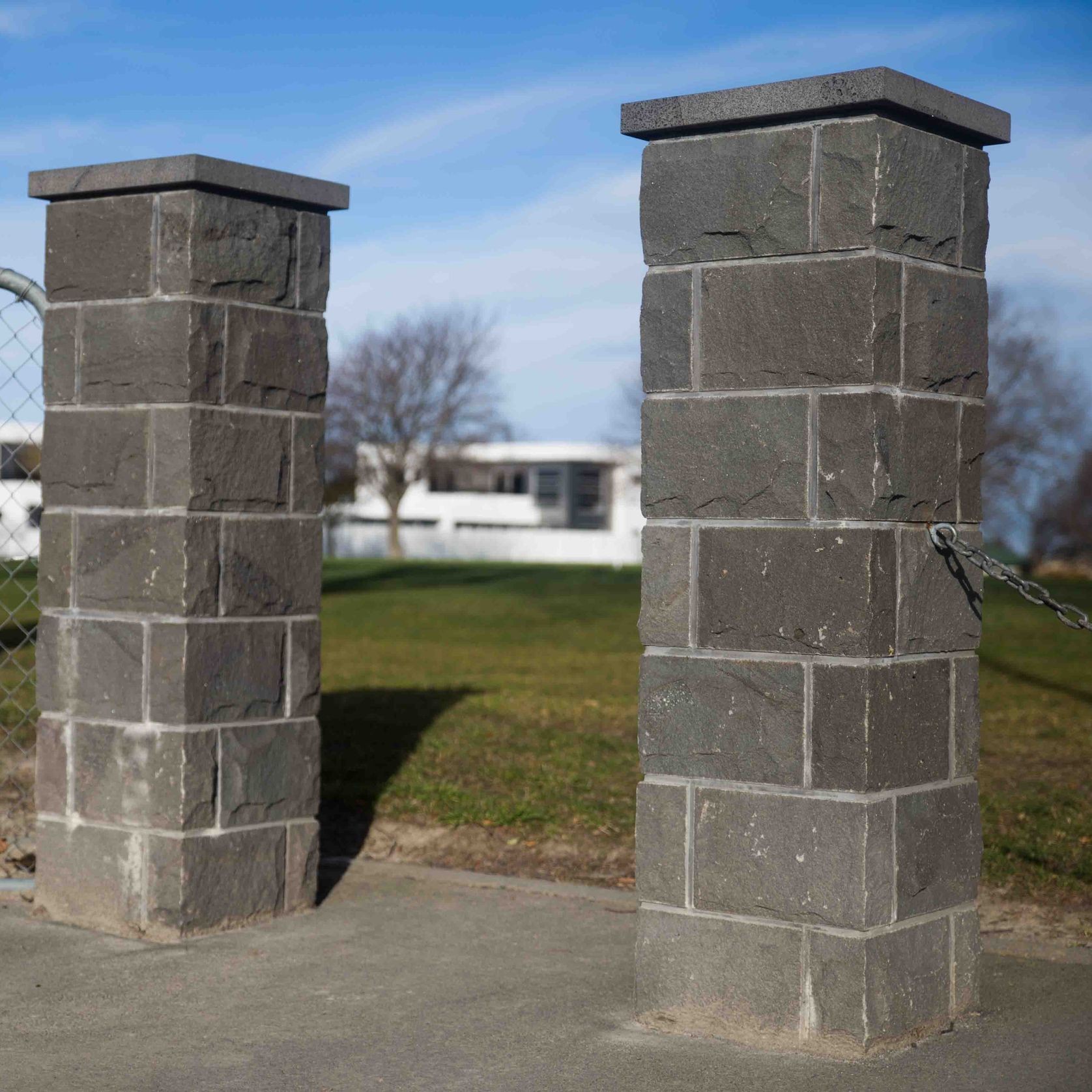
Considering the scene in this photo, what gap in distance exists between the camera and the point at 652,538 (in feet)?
15.3

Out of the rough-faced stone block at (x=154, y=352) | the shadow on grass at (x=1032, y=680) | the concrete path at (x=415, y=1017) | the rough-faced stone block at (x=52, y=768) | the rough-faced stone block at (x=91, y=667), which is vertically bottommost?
the shadow on grass at (x=1032, y=680)

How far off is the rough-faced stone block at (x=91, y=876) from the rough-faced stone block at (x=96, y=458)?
128 centimetres

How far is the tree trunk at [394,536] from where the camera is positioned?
59250 millimetres

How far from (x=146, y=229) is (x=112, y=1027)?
290 centimetres

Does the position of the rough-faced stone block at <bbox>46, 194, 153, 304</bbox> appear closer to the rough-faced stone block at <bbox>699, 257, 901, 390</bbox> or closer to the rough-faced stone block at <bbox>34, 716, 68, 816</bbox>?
the rough-faced stone block at <bbox>34, 716, 68, 816</bbox>

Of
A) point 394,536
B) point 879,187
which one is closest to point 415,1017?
point 879,187

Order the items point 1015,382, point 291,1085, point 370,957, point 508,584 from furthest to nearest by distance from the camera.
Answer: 1. point 1015,382
2. point 508,584
3. point 370,957
4. point 291,1085

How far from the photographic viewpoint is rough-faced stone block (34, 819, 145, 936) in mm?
5801

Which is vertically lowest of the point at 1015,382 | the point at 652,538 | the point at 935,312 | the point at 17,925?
the point at 17,925

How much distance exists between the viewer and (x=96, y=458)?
19.6 ft

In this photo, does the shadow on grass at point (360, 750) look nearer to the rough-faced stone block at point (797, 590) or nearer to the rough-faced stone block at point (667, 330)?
the rough-faced stone block at point (797, 590)

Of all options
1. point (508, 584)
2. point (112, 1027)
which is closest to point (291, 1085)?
point (112, 1027)

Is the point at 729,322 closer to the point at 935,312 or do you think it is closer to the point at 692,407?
the point at 692,407

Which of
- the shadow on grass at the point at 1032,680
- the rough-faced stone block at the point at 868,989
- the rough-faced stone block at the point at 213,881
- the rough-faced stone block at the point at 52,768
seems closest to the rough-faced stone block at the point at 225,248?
the rough-faced stone block at the point at 52,768
